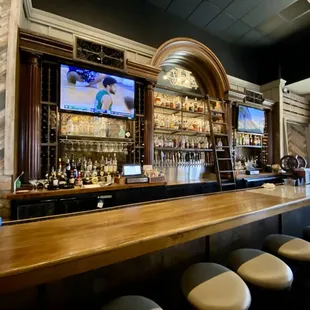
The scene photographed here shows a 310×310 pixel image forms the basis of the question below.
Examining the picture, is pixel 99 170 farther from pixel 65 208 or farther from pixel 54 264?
pixel 54 264

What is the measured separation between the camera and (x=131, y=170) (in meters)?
3.33

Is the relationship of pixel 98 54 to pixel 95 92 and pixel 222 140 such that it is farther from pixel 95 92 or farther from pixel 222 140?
pixel 222 140

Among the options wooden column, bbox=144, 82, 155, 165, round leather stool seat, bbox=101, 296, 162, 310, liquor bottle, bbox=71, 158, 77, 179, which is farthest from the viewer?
wooden column, bbox=144, 82, 155, 165

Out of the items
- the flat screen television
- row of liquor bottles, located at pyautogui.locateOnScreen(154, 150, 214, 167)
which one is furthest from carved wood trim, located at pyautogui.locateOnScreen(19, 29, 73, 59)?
the flat screen television

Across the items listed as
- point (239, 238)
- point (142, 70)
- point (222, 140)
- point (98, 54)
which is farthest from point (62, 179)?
point (222, 140)

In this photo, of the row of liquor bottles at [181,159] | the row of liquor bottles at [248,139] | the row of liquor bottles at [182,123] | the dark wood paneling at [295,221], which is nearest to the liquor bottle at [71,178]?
the row of liquor bottles at [181,159]

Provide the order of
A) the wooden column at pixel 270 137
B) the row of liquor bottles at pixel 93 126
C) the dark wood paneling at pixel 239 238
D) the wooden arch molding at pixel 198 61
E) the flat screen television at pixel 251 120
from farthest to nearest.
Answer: the wooden column at pixel 270 137 < the flat screen television at pixel 251 120 < the wooden arch molding at pixel 198 61 < the row of liquor bottles at pixel 93 126 < the dark wood paneling at pixel 239 238

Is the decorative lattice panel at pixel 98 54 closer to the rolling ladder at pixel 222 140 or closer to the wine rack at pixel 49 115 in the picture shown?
the wine rack at pixel 49 115

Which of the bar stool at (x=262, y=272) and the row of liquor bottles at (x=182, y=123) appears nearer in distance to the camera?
the bar stool at (x=262, y=272)

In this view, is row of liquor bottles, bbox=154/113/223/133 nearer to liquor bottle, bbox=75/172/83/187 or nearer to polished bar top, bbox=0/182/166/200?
polished bar top, bbox=0/182/166/200

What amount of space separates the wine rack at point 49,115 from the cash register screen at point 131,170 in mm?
1024

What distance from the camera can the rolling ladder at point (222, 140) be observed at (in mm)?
4448

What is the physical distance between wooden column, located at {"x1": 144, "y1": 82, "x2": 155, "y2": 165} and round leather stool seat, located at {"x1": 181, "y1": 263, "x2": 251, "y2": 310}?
8.50 ft

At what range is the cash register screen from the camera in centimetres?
327
